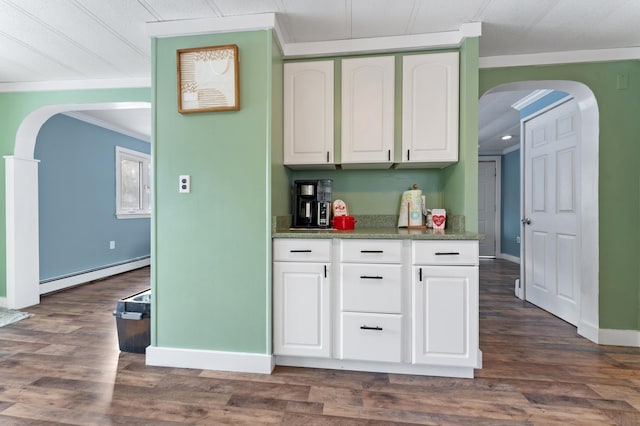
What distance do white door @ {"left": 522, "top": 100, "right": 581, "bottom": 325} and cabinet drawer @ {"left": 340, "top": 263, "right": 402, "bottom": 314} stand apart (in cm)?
198

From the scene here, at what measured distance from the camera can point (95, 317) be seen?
3.08 m

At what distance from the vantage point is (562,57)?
2494 millimetres

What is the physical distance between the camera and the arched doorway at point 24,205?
128 inches

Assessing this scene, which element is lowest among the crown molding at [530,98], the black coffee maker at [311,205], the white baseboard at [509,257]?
the white baseboard at [509,257]

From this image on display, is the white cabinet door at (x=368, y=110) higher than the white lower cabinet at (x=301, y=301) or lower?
higher

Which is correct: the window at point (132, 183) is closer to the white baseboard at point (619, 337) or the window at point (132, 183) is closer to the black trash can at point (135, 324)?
the black trash can at point (135, 324)

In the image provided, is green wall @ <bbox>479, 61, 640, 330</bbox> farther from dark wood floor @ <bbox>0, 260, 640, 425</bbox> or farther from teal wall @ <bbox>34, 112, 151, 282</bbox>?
teal wall @ <bbox>34, 112, 151, 282</bbox>

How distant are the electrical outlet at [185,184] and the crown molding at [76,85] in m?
1.47

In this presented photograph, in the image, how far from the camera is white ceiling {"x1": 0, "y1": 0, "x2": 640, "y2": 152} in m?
1.95

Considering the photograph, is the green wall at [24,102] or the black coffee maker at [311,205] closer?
the black coffee maker at [311,205]

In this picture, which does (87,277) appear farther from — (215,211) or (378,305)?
(378,305)

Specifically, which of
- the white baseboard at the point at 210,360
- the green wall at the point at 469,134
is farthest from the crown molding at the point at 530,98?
the white baseboard at the point at 210,360

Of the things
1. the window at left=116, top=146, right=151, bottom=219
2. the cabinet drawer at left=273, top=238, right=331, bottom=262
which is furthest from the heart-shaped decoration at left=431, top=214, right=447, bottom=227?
the window at left=116, top=146, right=151, bottom=219

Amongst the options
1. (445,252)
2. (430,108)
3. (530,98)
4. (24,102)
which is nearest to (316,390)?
(445,252)
